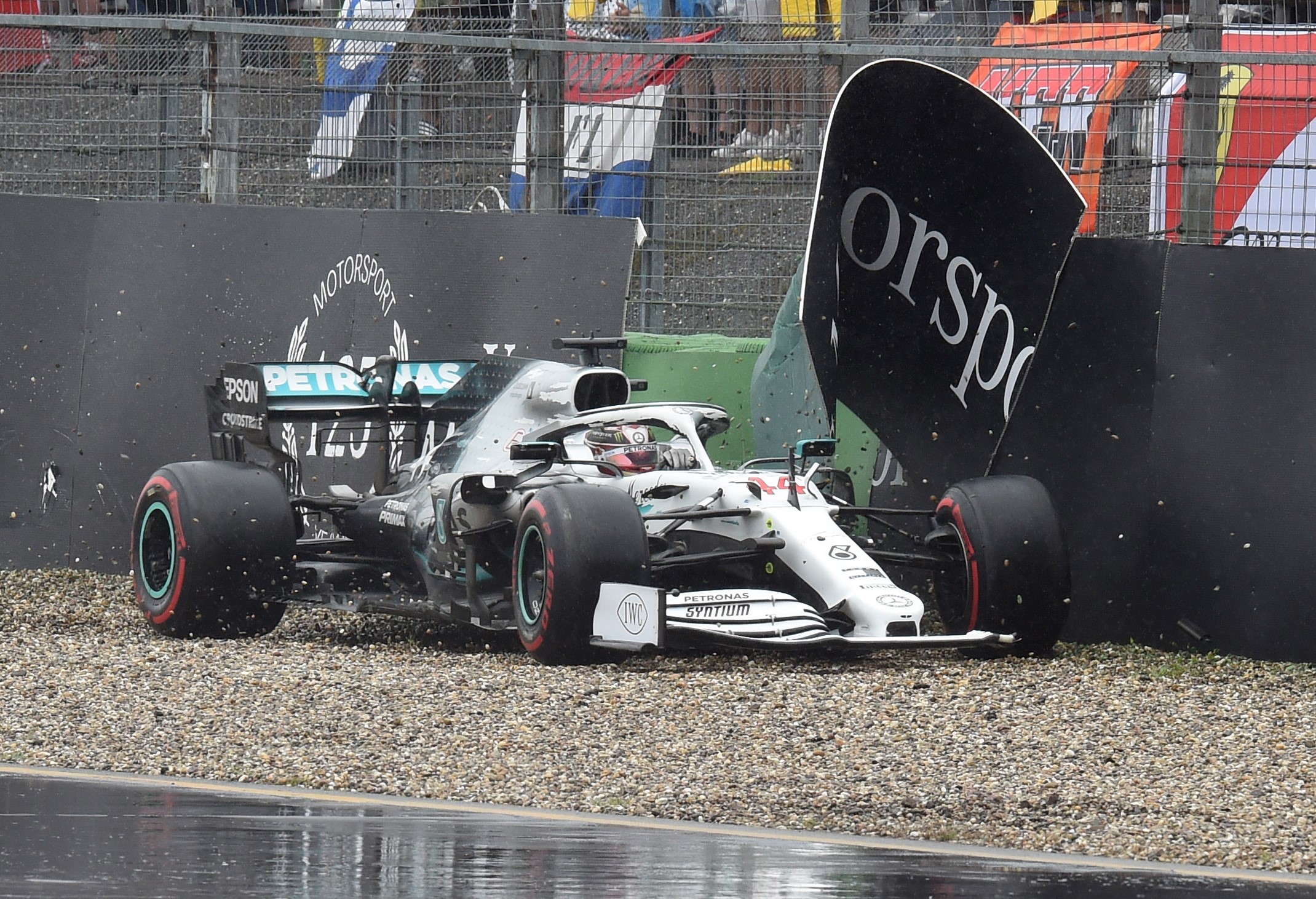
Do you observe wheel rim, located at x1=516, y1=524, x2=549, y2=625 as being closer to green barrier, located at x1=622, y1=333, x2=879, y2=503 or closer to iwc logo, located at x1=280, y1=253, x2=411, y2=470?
green barrier, located at x1=622, y1=333, x2=879, y2=503

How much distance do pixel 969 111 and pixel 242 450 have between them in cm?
403

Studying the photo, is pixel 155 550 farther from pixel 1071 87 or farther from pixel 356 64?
pixel 1071 87

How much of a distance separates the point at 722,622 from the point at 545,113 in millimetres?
4066

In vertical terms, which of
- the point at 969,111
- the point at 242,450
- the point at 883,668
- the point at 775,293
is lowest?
the point at 883,668

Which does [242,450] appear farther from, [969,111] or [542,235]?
[969,111]

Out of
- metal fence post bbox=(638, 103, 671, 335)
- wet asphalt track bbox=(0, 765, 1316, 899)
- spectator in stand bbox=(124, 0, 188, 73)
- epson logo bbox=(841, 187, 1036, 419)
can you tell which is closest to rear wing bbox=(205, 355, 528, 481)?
metal fence post bbox=(638, 103, 671, 335)

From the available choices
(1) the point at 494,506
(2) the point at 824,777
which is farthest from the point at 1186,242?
(2) the point at 824,777

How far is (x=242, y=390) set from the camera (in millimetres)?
10492

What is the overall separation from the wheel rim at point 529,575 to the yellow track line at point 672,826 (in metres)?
2.78

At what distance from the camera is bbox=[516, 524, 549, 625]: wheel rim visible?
8922 millimetres

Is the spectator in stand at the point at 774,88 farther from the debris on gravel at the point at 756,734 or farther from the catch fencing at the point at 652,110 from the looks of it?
the debris on gravel at the point at 756,734

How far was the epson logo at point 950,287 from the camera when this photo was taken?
9.95m

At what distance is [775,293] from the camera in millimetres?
11633

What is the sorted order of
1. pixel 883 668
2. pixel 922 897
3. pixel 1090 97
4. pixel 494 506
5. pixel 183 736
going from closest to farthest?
pixel 922 897 < pixel 183 736 < pixel 883 668 < pixel 494 506 < pixel 1090 97
